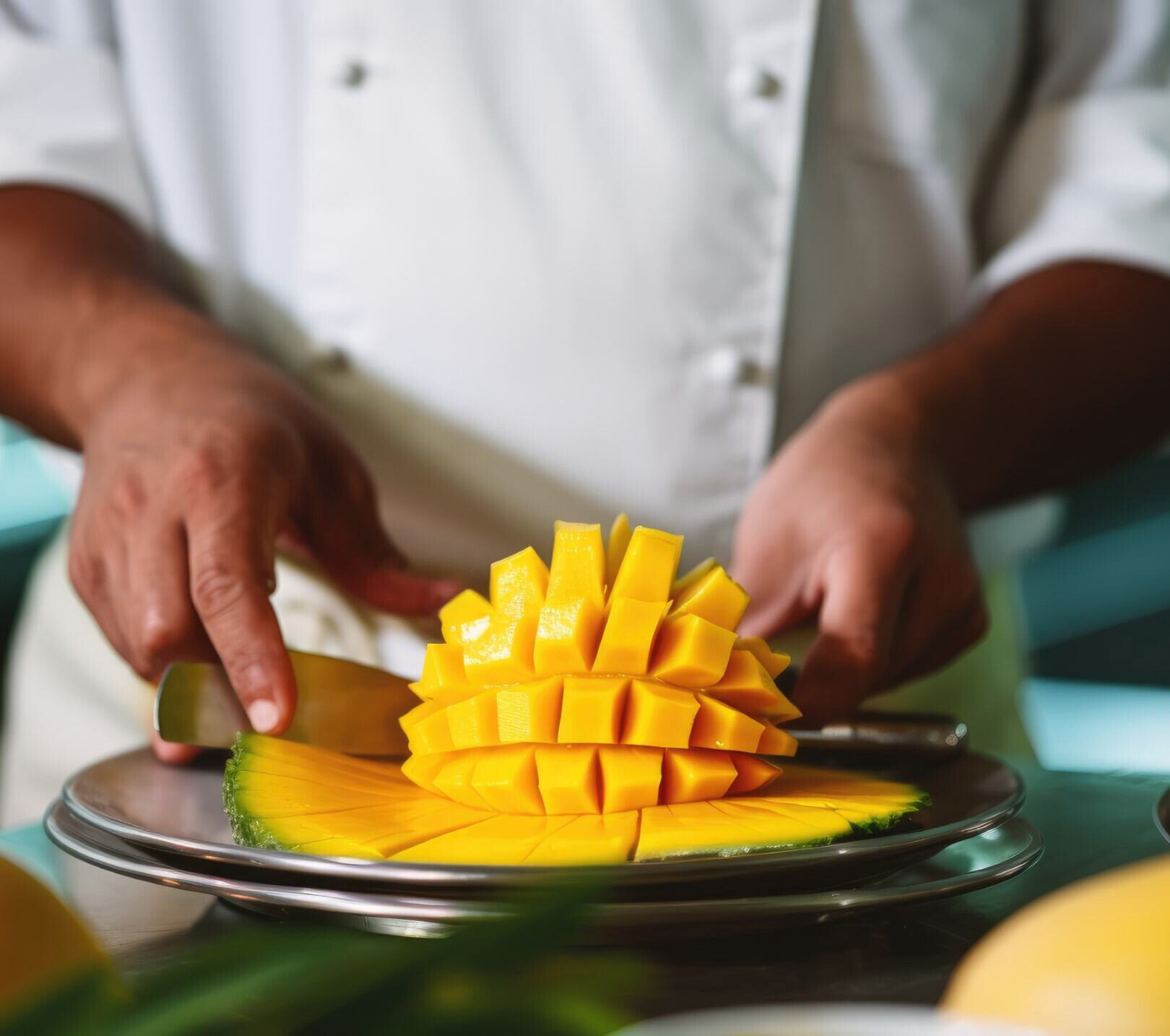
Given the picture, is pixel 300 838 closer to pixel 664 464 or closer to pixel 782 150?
pixel 664 464

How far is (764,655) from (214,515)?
16.0 inches

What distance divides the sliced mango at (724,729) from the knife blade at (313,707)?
26 centimetres

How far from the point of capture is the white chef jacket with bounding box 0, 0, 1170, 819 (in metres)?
1.18

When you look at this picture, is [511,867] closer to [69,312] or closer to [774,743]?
[774,743]

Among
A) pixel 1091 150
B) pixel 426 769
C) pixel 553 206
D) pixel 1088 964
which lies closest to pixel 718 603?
pixel 426 769

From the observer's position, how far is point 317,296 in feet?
4.00

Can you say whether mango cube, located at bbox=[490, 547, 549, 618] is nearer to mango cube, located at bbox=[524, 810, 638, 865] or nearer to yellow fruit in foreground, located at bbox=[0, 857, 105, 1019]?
mango cube, located at bbox=[524, 810, 638, 865]

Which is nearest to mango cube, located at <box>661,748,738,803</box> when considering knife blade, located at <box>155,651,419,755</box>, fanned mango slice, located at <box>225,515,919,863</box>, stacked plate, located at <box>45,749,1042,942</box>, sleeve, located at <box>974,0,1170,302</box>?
fanned mango slice, located at <box>225,515,919,863</box>

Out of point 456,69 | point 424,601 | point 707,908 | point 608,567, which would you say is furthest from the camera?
point 456,69

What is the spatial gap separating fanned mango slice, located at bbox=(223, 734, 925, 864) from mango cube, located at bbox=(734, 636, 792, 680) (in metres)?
0.06

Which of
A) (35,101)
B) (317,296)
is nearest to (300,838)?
(317,296)

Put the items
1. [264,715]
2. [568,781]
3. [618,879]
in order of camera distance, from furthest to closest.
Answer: [264,715], [568,781], [618,879]

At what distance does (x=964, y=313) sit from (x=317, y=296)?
74 centimetres

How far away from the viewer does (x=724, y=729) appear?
68cm
